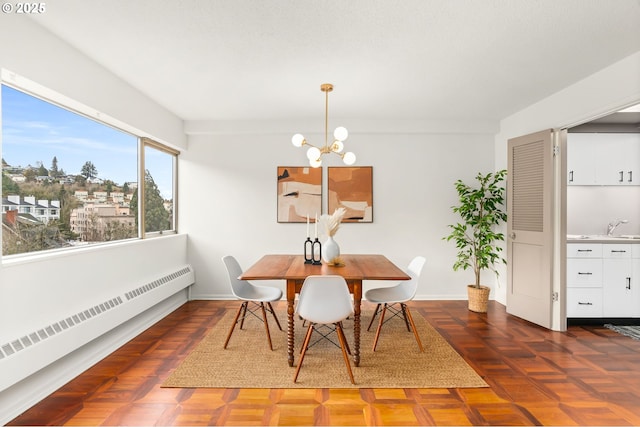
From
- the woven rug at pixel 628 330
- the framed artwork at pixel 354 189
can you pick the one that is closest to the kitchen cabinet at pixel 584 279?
the woven rug at pixel 628 330

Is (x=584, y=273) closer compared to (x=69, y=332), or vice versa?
(x=69, y=332)

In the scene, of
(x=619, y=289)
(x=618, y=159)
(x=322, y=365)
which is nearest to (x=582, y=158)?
(x=618, y=159)

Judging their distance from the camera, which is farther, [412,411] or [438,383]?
[438,383]

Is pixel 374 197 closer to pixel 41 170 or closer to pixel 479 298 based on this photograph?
pixel 479 298

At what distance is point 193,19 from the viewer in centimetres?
224

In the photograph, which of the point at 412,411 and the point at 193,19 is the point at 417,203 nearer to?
the point at 412,411

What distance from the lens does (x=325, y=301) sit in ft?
8.40

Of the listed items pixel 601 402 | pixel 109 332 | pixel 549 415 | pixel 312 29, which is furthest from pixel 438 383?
pixel 109 332

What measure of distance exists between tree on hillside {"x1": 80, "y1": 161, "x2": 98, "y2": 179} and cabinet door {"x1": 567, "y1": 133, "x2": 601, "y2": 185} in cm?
565

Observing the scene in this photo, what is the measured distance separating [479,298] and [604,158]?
2.47 m

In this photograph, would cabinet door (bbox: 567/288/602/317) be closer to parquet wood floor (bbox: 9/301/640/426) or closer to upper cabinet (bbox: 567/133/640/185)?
parquet wood floor (bbox: 9/301/640/426)

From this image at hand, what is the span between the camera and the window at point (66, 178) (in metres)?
2.47

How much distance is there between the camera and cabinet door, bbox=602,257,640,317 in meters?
3.86

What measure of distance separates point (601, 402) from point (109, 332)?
4.13m
